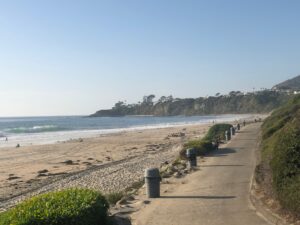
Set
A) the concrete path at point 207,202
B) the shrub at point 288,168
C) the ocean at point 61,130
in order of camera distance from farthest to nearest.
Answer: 1. the ocean at point 61,130
2. the concrete path at point 207,202
3. the shrub at point 288,168

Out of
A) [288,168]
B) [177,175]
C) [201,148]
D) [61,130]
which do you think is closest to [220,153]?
[201,148]

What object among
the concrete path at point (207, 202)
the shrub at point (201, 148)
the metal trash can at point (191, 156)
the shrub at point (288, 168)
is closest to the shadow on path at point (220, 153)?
the shrub at point (201, 148)

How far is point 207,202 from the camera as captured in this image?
1071cm

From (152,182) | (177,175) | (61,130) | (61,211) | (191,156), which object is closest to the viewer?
(61,211)

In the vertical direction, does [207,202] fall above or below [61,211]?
below

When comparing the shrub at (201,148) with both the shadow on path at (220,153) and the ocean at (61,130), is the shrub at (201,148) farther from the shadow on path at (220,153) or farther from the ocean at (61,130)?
the ocean at (61,130)

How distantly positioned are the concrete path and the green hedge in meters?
1.84

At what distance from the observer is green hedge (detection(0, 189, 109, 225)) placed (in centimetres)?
639

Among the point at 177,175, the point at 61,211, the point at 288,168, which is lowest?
the point at 177,175

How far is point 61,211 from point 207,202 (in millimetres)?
4830

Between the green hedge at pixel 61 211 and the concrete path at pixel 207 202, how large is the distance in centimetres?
184

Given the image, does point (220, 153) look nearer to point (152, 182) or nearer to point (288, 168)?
point (152, 182)

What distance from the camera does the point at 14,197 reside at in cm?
1822

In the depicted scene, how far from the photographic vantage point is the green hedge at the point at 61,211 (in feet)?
21.0
